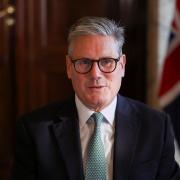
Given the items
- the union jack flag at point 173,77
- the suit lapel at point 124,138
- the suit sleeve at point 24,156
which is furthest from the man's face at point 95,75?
the union jack flag at point 173,77

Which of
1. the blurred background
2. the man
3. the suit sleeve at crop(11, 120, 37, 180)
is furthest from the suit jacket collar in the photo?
the blurred background

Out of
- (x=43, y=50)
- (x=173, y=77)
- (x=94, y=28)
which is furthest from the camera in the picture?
(x=43, y=50)

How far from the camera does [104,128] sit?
1.52m

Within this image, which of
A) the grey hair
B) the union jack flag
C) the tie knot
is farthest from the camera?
the union jack flag

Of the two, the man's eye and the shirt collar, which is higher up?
the man's eye

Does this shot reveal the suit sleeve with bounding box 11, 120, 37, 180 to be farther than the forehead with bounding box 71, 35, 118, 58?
Yes

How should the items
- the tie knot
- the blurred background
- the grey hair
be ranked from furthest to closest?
the blurred background
the tie knot
the grey hair

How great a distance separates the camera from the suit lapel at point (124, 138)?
146 centimetres

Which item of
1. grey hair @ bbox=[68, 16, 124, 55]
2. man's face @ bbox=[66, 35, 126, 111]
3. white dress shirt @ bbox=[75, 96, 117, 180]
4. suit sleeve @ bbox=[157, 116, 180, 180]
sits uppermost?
grey hair @ bbox=[68, 16, 124, 55]

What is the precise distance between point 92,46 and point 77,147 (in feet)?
1.21

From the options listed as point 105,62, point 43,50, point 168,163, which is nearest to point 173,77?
point 43,50

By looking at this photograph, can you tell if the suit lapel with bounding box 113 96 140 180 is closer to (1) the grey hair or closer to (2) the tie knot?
(2) the tie knot

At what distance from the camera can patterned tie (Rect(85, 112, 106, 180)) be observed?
145 cm

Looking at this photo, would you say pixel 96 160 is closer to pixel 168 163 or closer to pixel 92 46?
pixel 168 163
